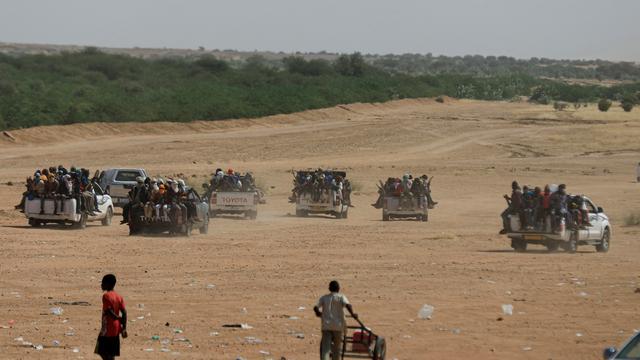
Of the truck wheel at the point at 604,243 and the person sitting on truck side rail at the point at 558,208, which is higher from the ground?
the person sitting on truck side rail at the point at 558,208

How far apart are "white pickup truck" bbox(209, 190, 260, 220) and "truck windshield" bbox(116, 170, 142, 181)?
124 inches

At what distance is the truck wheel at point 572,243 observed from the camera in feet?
113

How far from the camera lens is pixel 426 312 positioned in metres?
23.0

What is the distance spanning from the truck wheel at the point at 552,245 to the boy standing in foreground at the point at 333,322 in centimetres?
1848

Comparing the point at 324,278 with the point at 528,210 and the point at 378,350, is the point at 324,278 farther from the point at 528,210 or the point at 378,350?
the point at 378,350

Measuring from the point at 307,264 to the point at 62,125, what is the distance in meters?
53.3

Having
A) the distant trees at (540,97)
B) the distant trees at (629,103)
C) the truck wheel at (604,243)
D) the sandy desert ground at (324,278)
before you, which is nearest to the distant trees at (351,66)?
→ the distant trees at (540,97)

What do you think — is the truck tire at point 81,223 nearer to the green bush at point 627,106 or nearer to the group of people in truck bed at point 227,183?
the group of people in truck bed at point 227,183

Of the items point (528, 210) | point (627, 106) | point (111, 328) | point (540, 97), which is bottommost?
point (111, 328)

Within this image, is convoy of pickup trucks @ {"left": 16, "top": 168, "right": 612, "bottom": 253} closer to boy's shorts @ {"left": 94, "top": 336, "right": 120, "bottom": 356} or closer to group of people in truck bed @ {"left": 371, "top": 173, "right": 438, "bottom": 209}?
group of people in truck bed @ {"left": 371, "top": 173, "right": 438, "bottom": 209}

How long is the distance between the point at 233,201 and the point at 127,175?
4.22 meters

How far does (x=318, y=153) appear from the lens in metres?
78.9

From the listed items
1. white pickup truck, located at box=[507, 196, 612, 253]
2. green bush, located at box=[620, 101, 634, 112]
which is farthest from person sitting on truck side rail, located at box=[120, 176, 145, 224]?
green bush, located at box=[620, 101, 634, 112]

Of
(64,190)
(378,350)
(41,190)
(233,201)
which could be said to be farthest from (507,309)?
(233,201)
